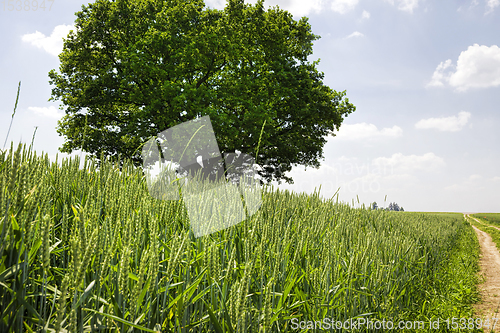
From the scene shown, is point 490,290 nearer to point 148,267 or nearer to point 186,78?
point 148,267

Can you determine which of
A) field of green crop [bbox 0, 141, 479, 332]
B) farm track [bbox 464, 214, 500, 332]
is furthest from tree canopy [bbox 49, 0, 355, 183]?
field of green crop [bbox 0, 141, 479, 332]

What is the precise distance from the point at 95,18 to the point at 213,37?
7.18 m

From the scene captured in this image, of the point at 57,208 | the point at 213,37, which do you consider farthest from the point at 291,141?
the point at 57,208

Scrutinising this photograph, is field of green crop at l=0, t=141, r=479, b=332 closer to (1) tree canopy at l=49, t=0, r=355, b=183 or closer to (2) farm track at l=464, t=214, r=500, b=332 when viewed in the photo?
(2) farm track at l=464, t=214, r=500, b=332

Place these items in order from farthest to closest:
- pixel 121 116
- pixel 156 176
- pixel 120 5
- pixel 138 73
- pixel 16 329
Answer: pixel 121 116, pixel 120 5, pixel 138 73, pixel 156 176, pixel 16 329

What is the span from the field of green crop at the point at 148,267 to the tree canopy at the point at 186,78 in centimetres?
1370

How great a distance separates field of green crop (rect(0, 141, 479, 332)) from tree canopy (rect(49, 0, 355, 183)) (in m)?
13.7

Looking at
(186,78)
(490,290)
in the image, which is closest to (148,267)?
(490,290)

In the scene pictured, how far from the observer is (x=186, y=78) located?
19219 millimetres

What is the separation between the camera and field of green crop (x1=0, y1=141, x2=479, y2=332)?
39.3 inches

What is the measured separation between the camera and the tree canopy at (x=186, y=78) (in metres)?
16.7

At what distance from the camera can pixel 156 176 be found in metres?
3.13

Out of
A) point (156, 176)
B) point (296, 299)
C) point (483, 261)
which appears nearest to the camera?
point (296, 299)

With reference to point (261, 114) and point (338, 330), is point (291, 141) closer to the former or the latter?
point (261, 114)
